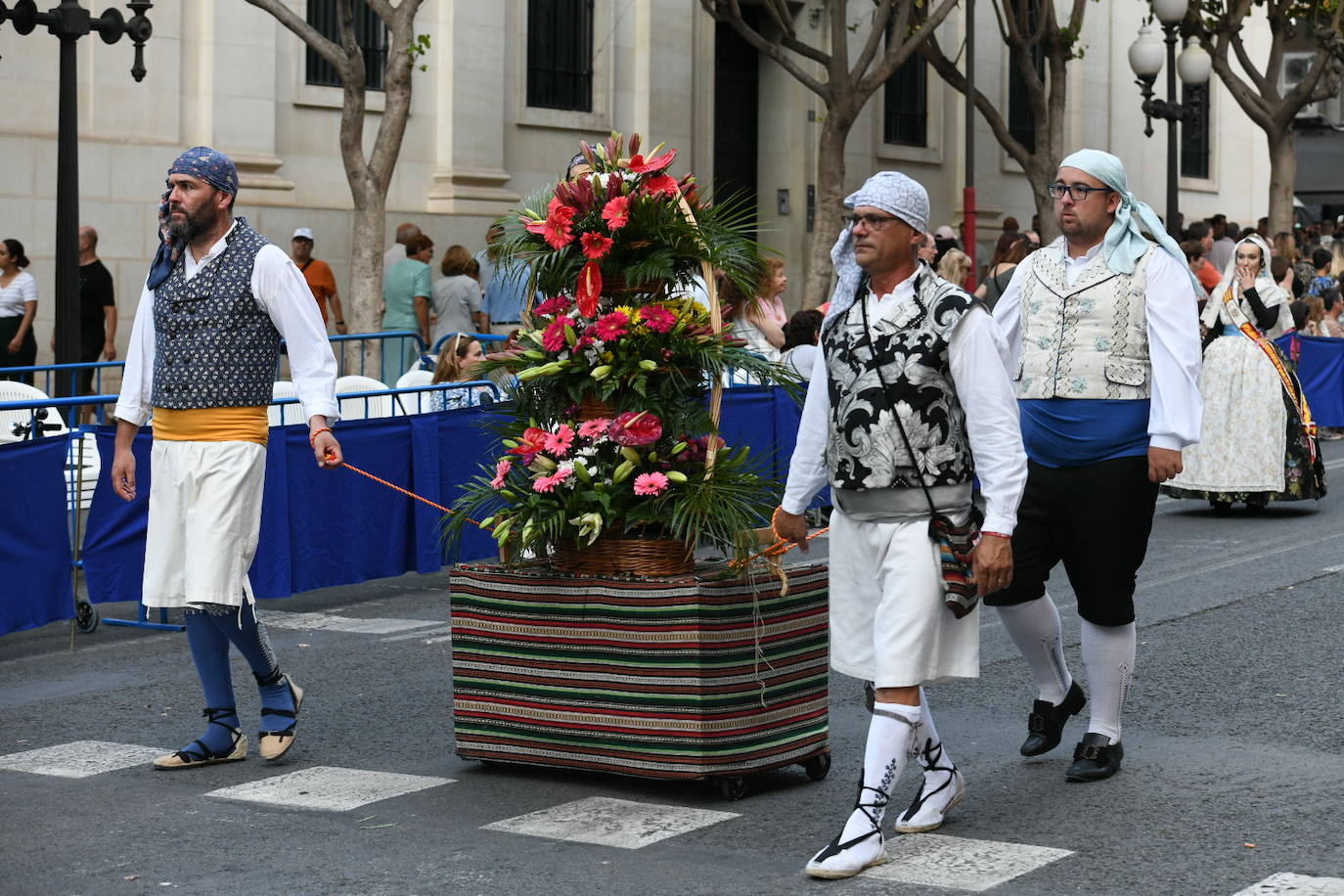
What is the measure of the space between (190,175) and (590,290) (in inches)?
58.5

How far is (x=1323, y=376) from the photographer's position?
2148 cm

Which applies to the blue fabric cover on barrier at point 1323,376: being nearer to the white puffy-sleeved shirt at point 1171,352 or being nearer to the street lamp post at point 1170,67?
the street lamp post at point 1170,67

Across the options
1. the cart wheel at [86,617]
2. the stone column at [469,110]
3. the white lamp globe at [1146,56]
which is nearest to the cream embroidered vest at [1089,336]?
the cart wheel at [86,617]

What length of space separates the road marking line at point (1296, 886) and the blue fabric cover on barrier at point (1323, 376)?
1637 cm

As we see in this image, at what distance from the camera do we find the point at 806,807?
6.45m

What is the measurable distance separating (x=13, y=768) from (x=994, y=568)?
3.49 meters

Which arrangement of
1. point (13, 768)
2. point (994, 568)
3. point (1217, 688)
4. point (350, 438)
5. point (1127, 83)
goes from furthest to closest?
point (1127, 83) → point (350, 438) → point (1217, 688) → point (13, 768) → point (994, 568)

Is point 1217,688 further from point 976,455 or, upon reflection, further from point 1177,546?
point 1177,546

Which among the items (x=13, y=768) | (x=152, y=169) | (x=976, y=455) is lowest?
(x=13, y=768)

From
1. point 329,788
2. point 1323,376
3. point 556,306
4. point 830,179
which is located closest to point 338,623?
point 329,788

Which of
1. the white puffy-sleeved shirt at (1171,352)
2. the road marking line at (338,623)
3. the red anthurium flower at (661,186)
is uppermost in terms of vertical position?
the red anthurium flower at (661,186)

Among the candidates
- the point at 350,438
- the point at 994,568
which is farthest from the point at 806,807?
the point at 350,438

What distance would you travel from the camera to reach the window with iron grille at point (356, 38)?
22422mm

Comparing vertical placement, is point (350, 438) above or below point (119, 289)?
below
